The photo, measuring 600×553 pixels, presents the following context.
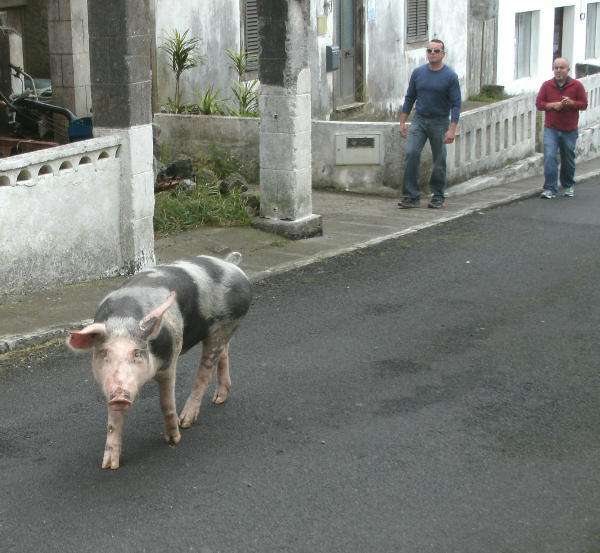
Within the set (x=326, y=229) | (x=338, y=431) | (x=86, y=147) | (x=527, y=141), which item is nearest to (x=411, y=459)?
(x=338, y=431)

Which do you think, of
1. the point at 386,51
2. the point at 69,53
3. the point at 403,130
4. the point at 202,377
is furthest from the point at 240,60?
the point at 202,377

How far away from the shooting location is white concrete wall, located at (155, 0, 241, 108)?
1514 centimetres

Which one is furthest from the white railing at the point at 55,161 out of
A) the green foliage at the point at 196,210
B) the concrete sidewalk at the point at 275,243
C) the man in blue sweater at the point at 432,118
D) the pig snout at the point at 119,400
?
the man in blue sweater at the point at 432,118

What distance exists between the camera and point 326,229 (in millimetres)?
12484

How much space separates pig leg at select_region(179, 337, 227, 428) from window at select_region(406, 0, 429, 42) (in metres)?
15.3

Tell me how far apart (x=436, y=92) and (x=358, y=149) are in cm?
149

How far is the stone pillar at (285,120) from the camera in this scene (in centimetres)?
1153

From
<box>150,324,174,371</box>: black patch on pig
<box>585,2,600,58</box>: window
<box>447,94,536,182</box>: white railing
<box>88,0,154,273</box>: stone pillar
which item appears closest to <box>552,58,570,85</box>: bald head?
<box>447,94,536,182</box>: white railing

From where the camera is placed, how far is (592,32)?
2731 centimetres

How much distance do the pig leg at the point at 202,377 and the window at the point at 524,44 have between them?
63.6ft

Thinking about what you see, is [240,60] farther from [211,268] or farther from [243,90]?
[211,268]

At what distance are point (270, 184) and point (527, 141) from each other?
6.68m

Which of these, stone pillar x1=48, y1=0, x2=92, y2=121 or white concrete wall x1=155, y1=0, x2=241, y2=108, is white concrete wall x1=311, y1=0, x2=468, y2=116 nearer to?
white concrete wall x1=155, y1=0, x2=241, y2=108

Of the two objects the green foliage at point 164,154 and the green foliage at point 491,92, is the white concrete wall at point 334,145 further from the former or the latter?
the green foliage at point 491,92
